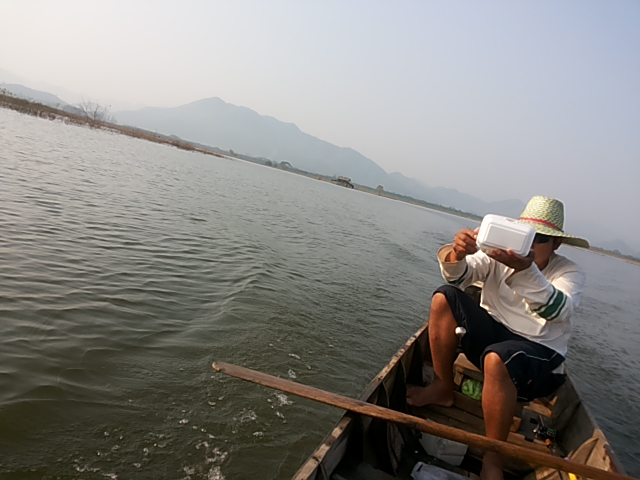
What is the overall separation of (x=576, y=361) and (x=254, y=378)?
30.6 ft

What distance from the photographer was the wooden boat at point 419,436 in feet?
8.28

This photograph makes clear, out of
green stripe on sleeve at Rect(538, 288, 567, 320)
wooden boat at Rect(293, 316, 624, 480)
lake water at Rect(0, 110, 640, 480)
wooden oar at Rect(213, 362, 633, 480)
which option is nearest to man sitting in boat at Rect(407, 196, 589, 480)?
green stripe on sleeve at Rect(538, 288, 567, 320)

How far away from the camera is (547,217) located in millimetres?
3143

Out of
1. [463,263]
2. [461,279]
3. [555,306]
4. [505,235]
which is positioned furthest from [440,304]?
[505,235]

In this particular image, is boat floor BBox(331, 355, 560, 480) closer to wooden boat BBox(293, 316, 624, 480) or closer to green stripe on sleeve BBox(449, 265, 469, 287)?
wooden boat BBox(293, 316, 624, 480)

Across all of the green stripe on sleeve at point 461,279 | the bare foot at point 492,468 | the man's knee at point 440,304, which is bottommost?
the bare foot at point 492,468

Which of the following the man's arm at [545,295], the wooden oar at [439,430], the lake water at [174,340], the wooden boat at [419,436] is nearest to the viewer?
the wooden oar at [439,430]

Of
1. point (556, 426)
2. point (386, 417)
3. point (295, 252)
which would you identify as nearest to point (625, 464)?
point (556, 426)

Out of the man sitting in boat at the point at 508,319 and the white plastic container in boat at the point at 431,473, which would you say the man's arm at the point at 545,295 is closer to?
the man sitting in boat at the point at 508,319

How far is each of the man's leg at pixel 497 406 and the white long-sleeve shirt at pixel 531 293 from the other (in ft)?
1.72

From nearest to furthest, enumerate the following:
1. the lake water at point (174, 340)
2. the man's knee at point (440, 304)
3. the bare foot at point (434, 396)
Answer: the lake water at point (174, 340) < the man's knee at point (440, 304) < the bare foot at point (434, 396)

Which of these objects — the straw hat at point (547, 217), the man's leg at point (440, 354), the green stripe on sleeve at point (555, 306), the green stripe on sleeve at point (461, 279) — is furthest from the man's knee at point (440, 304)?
the straw hat at point (547, 217)

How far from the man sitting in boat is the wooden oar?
454 mm

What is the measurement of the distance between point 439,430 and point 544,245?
1.83 meters
